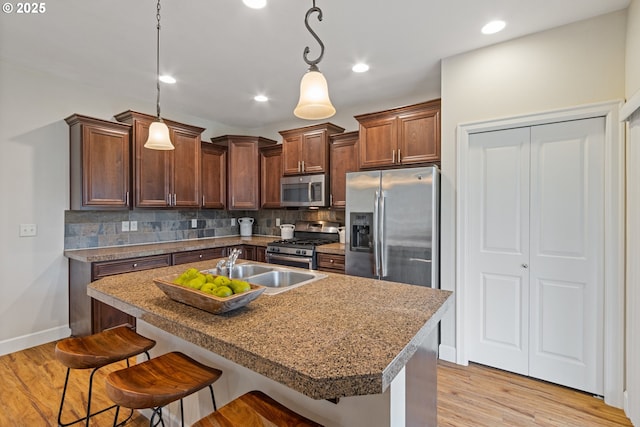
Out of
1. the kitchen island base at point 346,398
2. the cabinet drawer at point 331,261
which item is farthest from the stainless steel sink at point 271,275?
the cabinet drawer at point 331,261

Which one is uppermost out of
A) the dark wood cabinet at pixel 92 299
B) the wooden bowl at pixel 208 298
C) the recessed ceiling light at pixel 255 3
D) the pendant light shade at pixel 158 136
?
the recessed ceiling light at pixel 255 3

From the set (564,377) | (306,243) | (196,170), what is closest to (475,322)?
(564,377)

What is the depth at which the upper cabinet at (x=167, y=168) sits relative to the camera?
3.45 metres

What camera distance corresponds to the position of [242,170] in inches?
180

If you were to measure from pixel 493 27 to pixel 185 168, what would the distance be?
347cm

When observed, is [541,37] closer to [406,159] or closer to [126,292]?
[406,159]

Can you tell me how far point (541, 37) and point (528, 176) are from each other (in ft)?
3.46

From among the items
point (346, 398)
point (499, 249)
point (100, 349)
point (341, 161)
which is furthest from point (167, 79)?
point (499, 249)

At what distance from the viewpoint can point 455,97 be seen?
9.07 ft

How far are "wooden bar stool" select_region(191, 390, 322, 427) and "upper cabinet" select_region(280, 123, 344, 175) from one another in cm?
306

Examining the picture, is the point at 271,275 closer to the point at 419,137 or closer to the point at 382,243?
the point at 382,243

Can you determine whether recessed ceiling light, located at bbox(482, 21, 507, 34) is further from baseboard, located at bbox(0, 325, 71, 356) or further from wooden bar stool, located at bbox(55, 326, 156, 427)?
baseboard, located at bbox(0, 325, 71, 356)

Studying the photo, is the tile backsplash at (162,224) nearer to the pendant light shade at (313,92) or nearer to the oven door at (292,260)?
the oven door at (292,260)

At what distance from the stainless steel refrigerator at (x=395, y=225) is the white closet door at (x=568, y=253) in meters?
0.76
